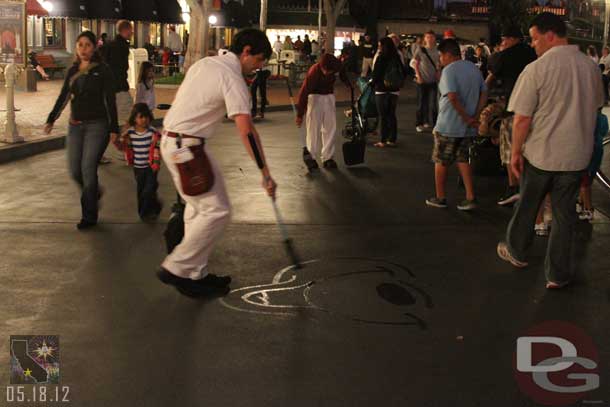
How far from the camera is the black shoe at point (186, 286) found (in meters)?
6.33

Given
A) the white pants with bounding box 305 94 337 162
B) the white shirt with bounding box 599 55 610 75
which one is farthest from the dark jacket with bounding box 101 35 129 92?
the white shirt with bounding box 599 55 610 75

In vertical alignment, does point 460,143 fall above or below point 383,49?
below

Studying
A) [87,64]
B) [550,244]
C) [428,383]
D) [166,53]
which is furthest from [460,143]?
[166,53]

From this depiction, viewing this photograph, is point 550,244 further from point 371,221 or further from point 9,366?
Result: point 9,366

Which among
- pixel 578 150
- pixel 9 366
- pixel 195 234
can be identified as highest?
pixel 578 150

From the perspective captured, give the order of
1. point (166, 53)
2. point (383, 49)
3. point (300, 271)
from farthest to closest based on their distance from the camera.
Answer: point (166, 53)
point (383, 49)
point (300, 271)

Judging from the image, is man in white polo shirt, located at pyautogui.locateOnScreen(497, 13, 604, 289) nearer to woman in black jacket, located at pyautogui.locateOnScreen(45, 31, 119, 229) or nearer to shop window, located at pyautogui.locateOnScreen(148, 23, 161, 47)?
woman in black jacket, located at pyautogui.locateOnScreen(45, 31, 119, 229)

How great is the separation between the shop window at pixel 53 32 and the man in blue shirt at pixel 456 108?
28118mm

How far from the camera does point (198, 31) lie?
26.7 m

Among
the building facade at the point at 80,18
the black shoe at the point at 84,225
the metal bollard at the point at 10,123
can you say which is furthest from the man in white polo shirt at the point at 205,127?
the building facade at the point at 80,18

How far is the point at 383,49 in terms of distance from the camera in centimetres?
1497

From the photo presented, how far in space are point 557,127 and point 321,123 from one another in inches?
250

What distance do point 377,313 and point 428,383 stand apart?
126cm

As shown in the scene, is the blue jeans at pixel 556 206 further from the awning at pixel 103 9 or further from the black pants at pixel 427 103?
the awning at pixel 103 9
